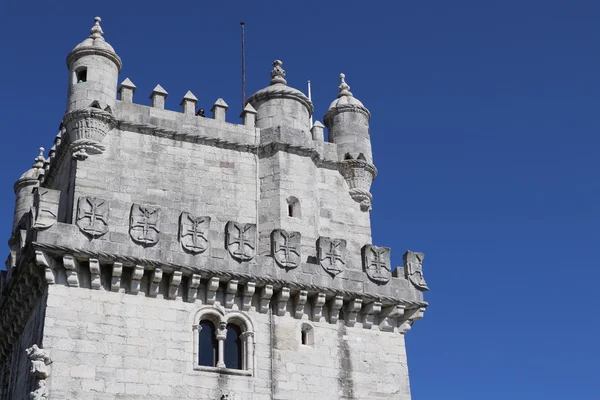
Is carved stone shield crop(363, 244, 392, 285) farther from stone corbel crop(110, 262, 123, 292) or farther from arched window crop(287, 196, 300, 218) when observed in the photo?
stone corbel crop(110, 262, 123, 292)

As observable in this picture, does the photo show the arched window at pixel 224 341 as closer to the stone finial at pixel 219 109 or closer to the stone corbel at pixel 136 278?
the stone corbel at pixel 136 278

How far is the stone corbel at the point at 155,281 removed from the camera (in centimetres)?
2439

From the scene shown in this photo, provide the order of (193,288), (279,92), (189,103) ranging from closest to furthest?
(193,288), (189,103), (279,92)

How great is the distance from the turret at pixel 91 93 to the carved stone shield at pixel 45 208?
2391 millimetres

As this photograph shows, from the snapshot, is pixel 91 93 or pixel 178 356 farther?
pixel 91 93

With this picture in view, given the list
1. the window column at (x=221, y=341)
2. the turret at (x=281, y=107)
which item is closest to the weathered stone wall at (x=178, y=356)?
the window column at (x=221, y=341)

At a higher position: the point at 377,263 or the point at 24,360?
the point at 377,263

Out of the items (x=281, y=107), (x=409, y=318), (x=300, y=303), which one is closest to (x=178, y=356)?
(x=300, y=303)

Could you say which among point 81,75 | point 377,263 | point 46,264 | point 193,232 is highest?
point 81,75

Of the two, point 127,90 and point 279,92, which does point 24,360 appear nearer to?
point 127,90

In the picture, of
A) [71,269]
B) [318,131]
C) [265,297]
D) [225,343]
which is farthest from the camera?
[318,131]

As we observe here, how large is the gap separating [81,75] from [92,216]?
5981 millimetres

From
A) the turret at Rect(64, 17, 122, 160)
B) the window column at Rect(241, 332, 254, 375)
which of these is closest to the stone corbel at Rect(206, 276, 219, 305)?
the window column at Rect(241, 332, 254, 375)

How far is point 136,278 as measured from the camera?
2433cm
